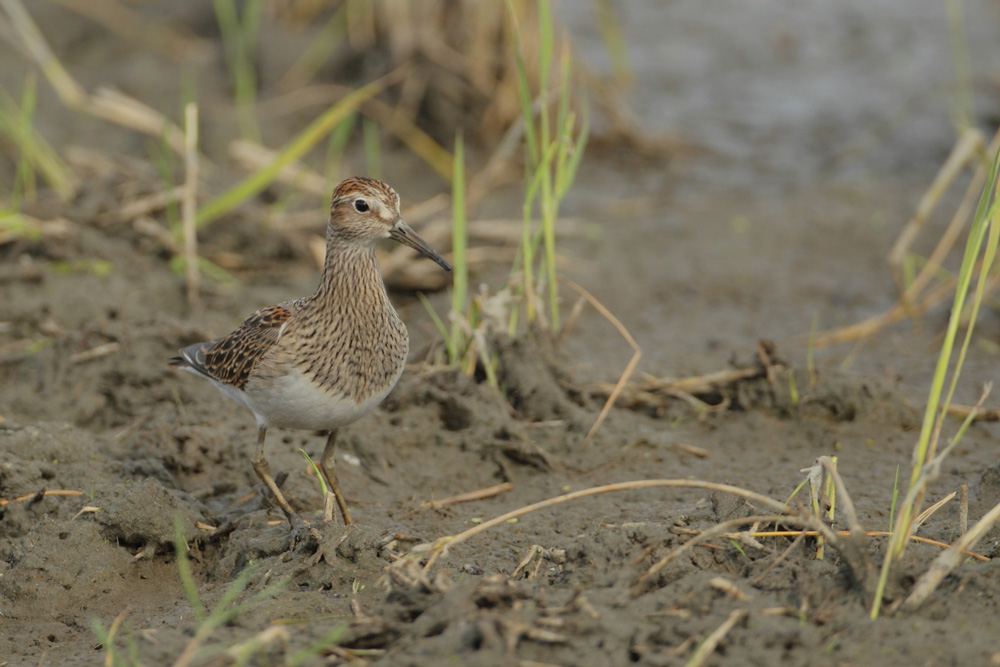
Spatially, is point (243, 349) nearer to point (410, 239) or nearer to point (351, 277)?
point (351, 277)

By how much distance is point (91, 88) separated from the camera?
1064 cm

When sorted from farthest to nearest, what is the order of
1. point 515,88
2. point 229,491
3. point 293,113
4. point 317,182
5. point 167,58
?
point 167,58
point 293,113
point 515,88
point 317,182
point 229,491

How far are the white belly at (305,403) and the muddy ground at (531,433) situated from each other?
46cm

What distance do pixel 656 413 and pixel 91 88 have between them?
721 centimetres

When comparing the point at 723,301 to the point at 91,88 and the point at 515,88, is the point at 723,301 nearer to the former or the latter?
the point at 515,88

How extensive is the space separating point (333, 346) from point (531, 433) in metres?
1.43

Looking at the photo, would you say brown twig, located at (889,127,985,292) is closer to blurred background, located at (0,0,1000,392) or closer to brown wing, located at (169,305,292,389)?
blurred background, located at (0,0,1000,392)

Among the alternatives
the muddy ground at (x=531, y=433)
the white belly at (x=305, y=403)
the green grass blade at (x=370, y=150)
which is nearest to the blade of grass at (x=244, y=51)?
the muddy ground at (x=531, y=433)

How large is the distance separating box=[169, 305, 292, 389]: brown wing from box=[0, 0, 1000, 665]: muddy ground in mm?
505

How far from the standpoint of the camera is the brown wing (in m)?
4.73

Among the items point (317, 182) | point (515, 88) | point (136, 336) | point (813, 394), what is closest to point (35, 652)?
point (136, 336)

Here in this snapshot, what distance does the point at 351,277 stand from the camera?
188 inches

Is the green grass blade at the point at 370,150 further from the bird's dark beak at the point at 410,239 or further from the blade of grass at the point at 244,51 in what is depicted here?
the bird's dark beak at the point at 410,239

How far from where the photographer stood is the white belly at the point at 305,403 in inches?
178
